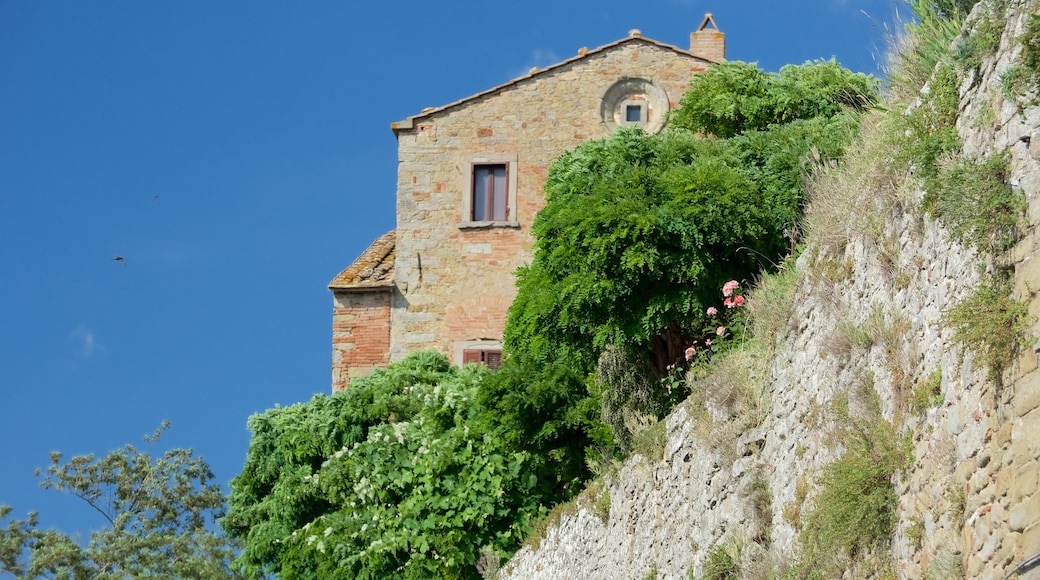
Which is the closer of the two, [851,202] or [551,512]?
[851,202]

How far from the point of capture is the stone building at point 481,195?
100 feet

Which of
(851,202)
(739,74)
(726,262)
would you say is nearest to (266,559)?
(726,262)

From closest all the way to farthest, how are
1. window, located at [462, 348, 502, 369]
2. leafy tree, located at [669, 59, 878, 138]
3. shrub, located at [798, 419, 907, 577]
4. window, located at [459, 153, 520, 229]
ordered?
shrub, located at [798, 419, 907, 577] → leafy tree, located at [669, 59, 878, 138] → window, located at [462, 348, 502, 369] → window, located at [459, 153, 520, 229]

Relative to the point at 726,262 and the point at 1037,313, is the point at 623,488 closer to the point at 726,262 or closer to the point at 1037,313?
the point at 726,262

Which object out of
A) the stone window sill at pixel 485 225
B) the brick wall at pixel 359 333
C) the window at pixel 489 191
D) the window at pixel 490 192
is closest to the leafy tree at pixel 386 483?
the brick wall at pixel 359 333

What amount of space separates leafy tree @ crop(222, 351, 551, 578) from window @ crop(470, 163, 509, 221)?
469 cm

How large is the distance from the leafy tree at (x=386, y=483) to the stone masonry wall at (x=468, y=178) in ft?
11.5

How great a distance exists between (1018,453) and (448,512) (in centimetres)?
1361

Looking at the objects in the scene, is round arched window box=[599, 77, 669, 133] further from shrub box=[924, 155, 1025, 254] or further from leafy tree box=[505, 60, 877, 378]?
shrub box=[924, 155, 1025, 254]

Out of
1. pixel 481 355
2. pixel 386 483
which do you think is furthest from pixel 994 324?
pixel 481 355

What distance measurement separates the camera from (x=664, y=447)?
1523cm

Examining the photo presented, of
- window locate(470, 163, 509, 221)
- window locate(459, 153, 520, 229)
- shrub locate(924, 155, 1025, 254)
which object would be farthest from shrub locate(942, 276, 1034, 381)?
window locate(470, 163, 509, 221)

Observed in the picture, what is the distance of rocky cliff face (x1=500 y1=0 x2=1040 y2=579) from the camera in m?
8.52

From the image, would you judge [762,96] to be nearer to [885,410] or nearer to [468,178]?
[468,178]
